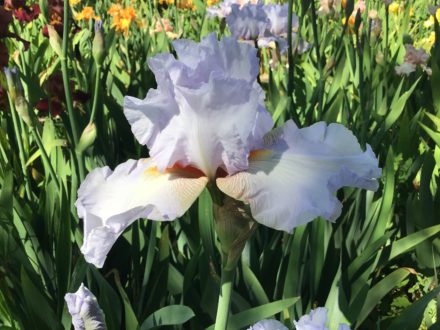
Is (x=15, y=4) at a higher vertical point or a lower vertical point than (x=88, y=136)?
higher

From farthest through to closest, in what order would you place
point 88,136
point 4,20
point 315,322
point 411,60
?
point 411,60 < point 4,20 < point 88,136 < point 315,322

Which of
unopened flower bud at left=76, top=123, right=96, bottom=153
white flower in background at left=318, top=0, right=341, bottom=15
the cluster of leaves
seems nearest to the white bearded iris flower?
the cluster of leaves

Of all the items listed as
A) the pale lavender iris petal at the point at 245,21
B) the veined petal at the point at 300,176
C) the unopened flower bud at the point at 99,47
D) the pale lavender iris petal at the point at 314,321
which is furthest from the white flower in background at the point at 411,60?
the pale lavender iris petal at the point at 314,321

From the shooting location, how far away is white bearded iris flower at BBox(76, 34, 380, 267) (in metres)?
0.55

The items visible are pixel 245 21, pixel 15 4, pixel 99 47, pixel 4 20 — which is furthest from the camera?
pixel 15 4

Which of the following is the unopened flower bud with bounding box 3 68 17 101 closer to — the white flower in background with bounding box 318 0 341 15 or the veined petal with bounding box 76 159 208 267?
the veined petal with bounding box 76 159 208 267

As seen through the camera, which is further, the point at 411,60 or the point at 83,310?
the point at 411,60

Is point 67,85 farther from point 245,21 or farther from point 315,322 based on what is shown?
point 245,21

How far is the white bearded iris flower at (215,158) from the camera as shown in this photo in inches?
21.5

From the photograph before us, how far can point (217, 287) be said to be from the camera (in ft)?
3.31

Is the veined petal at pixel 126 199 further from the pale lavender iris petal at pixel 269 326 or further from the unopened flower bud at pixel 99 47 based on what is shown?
the unopened flower bud at pixel 99 47

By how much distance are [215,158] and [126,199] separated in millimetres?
107

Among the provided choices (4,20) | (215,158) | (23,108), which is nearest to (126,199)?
(215,158)

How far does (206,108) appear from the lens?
22.6 inches
